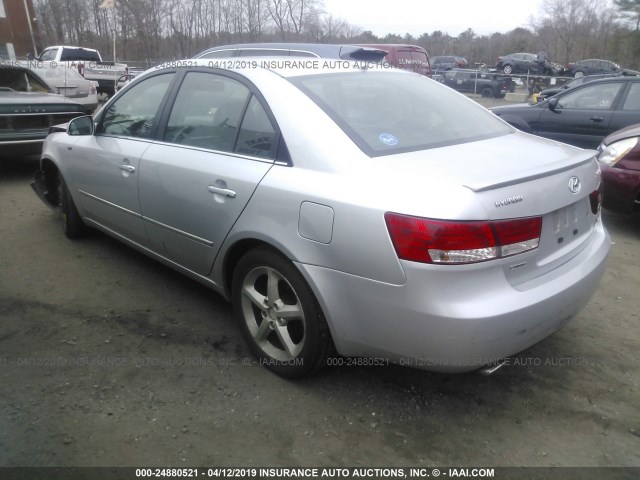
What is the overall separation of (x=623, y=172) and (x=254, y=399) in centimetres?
424

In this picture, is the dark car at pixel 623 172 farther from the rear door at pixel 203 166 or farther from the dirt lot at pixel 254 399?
the rear door at pixel 203 166

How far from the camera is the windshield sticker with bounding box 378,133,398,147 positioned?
2.54 meters

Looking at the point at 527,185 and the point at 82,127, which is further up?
the point at 527,185

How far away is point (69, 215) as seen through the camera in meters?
4.63

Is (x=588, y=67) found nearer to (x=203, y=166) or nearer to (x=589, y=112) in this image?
(x=589, y=112)

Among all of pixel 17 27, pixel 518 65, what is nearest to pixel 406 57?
pixel 518 65

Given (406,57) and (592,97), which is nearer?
(592,97)

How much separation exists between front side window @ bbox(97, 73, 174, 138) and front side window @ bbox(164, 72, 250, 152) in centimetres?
24

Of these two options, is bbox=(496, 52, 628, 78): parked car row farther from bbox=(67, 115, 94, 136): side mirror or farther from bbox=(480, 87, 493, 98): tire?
bbox=(67, 115, 94, 136): side mirror

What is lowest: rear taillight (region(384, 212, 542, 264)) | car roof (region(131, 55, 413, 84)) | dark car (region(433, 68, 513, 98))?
dark car (region(433, 68, 513, 98))

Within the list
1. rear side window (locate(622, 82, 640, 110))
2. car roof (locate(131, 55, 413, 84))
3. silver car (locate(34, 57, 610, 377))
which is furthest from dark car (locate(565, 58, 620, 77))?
silver car (locate(34, 57, 610, 377))

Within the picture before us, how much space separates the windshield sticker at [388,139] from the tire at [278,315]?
75 centimetres

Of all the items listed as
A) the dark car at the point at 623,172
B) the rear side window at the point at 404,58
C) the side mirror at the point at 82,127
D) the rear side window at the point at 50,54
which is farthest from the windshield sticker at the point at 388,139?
the rear side window at the point at 50,54

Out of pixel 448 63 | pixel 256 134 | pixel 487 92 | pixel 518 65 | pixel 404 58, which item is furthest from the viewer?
pixel 448 63
